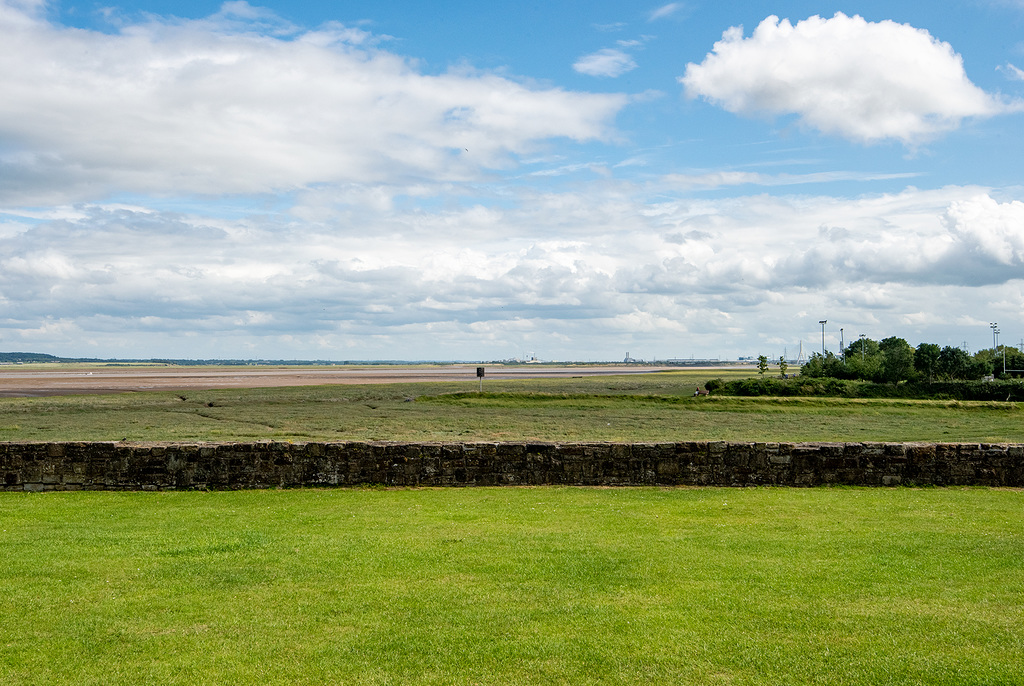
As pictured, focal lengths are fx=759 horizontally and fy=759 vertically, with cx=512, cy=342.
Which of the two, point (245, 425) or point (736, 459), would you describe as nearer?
point (736, 459)

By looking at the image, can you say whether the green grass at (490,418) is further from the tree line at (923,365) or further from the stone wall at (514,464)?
the tree line at (923,365)

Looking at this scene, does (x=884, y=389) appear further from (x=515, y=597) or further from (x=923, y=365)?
(x=515, y=597)

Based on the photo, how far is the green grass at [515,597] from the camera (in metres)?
5.00

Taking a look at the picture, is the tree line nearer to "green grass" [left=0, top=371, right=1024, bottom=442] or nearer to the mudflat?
"green grass" [left=0, top=371, right=1024, bottom=442]

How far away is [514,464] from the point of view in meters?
13.3

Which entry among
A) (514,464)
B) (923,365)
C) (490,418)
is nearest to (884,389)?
(923,365)

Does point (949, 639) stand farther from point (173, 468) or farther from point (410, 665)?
point (173, 468)

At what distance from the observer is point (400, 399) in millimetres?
59031

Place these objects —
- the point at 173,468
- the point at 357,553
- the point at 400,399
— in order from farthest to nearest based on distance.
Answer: the point at 400,399
the point at 173,468
the point at 357,553

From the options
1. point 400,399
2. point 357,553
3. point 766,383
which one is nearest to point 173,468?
point 357,553

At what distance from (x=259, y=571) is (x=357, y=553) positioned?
1022 mm

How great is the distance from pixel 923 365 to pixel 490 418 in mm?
66088

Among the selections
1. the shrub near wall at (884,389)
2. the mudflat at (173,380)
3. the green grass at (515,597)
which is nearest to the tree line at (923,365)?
the shrub near wall at (884,389)

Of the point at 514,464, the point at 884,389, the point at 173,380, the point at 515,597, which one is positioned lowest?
the point at 173,380
